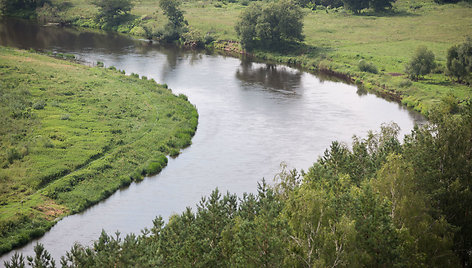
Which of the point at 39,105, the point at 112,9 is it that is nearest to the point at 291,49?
the point at 112,9

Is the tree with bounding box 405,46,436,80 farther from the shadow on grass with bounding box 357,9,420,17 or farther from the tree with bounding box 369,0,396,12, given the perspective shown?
the tree with bounding box 369,0,396,12

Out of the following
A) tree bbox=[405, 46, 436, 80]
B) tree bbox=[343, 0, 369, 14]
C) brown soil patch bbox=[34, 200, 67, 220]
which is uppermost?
tree bbox=[343, 0, 369, 14]

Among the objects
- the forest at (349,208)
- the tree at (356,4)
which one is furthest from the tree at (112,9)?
the forest at (349,208)

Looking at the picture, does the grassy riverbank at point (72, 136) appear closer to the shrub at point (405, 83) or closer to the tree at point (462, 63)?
the shrub at point (405, 83)

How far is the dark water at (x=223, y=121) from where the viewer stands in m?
49.9

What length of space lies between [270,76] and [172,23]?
4142 centimetres

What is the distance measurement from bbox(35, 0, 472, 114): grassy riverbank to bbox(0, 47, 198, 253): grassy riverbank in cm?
3438

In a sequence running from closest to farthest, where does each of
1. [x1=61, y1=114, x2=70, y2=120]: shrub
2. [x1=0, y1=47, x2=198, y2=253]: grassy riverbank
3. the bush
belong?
[x1=0, y1=47, x2=198, y2=253]: grassy riverbank < [x1=61, y1=114, x2=70, y2=120]: shrub < the bush

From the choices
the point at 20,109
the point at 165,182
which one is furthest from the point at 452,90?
the point at 20,109

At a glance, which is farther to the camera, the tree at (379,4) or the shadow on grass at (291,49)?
the tree at (379,4)

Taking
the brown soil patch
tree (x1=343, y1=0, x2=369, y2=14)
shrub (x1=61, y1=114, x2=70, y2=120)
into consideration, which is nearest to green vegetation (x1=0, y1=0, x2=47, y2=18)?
tree (x1=343, y1=0, x2=369, y2=14)

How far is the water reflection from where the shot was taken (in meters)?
93.2

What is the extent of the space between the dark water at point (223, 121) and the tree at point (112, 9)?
21.3 m

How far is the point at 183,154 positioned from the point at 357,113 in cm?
2900
